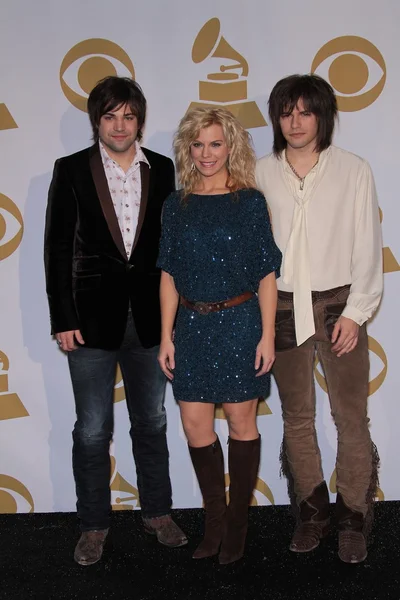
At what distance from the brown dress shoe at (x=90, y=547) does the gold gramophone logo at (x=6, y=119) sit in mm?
1680

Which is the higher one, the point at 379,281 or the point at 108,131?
the point at 108,131

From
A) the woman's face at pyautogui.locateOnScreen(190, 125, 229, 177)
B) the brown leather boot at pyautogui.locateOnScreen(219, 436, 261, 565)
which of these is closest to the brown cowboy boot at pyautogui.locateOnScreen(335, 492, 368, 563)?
the brown leather boot at pyautogui.locateOnScreen(219, 436, 261, 565)

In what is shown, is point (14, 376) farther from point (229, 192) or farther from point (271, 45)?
point (271, 45)

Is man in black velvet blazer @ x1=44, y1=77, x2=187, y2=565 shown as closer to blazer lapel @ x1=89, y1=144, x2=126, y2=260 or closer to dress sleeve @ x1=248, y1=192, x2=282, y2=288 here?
blazer lapel @ x1=89, y1=144, x2=126, y2=260

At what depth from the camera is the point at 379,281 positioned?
9.09ft

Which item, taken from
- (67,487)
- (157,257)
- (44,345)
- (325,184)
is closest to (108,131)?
(157,257)

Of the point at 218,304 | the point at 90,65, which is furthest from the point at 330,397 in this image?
the point at 90,65

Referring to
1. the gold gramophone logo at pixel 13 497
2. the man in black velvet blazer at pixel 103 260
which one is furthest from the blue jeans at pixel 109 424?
the gold gramophone logo at pixel 13 497

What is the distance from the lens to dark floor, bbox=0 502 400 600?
2.64 metres

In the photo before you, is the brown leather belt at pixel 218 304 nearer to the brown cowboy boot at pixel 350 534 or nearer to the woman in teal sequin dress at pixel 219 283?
the woman in teal sequin dress at pixel 219 283

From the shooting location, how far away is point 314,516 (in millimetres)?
2977

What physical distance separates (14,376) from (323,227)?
151cm

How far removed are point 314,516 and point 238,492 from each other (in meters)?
0.40

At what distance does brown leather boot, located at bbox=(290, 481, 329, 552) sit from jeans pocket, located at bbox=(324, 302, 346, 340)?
64cm
